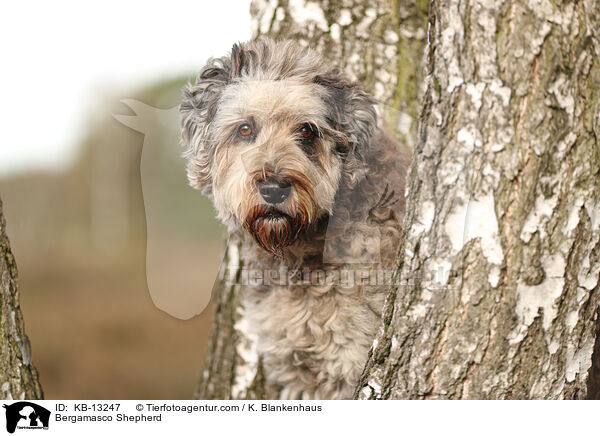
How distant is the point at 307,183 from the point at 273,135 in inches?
8.8

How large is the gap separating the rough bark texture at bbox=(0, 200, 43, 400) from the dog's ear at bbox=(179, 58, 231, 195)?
0.76 m

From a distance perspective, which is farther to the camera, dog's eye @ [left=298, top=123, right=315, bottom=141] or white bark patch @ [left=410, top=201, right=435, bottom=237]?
dog's eye @ [left=298, top=123, right=315, bottom=141]

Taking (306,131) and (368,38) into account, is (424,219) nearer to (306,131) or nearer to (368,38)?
(306,131)

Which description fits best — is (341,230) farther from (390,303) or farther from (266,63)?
(266,63)

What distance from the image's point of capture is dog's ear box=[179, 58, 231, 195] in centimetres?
208

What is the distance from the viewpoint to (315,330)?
8.33 feet

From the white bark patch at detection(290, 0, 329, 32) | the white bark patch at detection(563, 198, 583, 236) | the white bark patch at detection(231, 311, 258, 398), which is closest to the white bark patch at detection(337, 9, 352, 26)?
the white bark patch at detection(290, 0, 329, 32)

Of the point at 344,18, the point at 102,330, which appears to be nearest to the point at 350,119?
the point at 344,18

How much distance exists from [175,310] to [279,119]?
0.84 metres

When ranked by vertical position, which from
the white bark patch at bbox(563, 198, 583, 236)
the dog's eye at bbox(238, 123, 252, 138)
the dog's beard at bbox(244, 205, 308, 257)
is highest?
the dog's eye at bbox(238, 123, 252, 138)

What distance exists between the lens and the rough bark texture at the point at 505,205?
5.02 ft

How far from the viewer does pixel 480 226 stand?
1.61m
